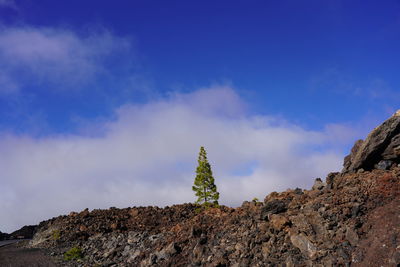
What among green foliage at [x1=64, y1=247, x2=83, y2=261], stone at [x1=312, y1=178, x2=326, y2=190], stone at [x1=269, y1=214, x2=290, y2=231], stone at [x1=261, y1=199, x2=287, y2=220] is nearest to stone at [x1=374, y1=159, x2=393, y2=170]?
stone at [x1=312, y1=178, x2=326, y2=190]

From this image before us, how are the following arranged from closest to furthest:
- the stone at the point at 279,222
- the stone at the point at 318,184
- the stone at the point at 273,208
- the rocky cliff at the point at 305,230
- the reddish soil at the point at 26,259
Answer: the rocky cliff at the point at 305,230
the stone at the point at 279,222
the stone at the point at 273,208
the stone at the point at 318,184
the reddish soil at the point at 26,259

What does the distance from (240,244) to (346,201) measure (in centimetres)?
694

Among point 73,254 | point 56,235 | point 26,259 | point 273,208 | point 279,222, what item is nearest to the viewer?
point 279,222

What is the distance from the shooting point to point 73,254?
3259 cm

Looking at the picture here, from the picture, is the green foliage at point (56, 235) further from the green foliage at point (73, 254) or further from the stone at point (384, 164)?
the stone at point (384, 164)

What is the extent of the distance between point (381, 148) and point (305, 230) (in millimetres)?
8638

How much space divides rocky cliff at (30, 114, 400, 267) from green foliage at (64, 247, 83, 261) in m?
0.69

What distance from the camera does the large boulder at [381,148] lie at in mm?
23938

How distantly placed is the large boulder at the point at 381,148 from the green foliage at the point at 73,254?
24.7m

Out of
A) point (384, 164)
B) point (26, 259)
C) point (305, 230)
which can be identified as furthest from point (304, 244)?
point (26, 259)

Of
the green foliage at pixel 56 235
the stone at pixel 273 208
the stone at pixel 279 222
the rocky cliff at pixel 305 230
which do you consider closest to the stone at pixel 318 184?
the rocky cliff at pixel 305 230

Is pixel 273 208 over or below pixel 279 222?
over

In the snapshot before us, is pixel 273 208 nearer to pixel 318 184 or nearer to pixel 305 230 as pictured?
pixel 305 230

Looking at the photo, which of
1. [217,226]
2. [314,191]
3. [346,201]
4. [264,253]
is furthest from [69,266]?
[346,201]
